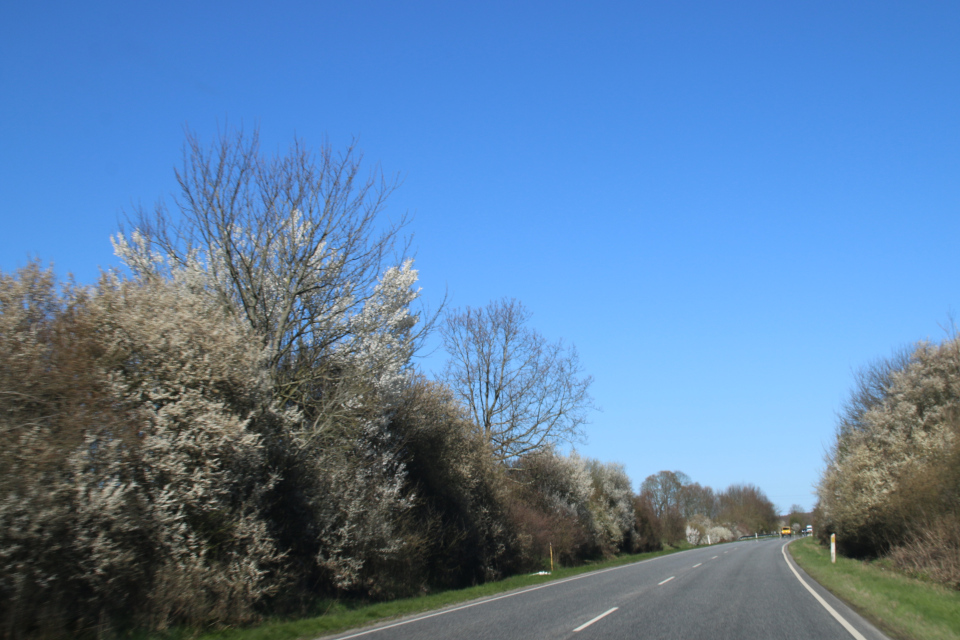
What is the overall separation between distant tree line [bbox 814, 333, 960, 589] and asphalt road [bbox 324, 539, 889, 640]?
5174 millimetres

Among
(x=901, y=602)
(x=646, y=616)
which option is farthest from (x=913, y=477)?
(x=646, y=616)

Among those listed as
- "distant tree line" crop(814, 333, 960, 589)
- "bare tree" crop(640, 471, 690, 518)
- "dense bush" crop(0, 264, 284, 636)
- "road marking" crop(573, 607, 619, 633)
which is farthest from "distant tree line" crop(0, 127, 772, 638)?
"bare tree" crop(640, 471, 690, 518)

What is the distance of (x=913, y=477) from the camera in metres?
23.3

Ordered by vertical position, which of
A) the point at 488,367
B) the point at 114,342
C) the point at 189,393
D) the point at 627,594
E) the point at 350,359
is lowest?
the point at 627,594

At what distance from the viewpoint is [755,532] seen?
406 ft

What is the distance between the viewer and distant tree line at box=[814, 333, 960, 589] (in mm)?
19562

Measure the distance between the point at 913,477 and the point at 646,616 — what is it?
17902 mm

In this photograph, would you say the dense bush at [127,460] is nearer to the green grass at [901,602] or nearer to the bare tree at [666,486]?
the green grass at [901,602]

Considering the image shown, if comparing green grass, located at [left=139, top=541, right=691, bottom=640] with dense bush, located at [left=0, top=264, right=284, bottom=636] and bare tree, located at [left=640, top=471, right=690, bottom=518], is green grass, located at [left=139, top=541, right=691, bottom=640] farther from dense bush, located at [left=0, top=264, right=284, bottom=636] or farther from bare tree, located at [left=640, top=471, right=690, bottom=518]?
bare tree, located at [left=640, top=471, right=690, bottom=518]

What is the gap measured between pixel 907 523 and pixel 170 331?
25.2m

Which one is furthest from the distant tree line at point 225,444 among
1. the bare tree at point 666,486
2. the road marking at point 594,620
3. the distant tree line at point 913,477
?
the bare tree at point 666,486

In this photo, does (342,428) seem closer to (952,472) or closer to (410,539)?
(410,539)

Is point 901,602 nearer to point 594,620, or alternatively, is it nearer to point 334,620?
point 594,620

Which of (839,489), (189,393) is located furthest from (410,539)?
(839,489)
